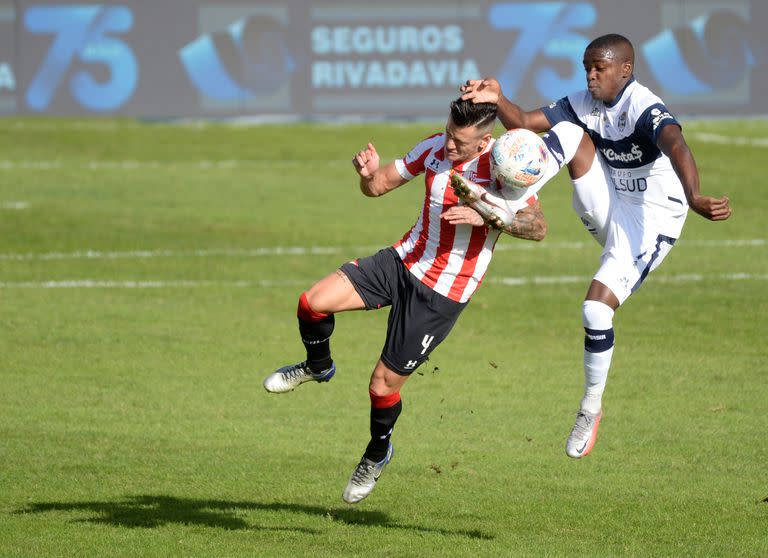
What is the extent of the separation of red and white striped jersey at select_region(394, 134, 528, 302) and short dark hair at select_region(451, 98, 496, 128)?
37 cm

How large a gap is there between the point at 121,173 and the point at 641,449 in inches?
770

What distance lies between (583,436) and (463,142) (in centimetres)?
236

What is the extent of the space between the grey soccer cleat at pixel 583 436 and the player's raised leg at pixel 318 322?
6.00 ft

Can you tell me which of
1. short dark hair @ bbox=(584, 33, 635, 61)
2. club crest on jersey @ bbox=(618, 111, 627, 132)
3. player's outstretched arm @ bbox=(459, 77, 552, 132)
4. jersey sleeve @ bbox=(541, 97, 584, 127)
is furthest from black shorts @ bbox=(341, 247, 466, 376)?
short dark hair @ bbox=(584, 33, 635, 61)

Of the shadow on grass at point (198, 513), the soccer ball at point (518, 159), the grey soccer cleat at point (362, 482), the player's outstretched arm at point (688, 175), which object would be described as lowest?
the shadow on grass at point (198, 513)

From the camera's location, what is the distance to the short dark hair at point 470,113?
8961 millimetres

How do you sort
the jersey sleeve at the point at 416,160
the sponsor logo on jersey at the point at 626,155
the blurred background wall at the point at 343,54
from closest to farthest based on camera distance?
1. the jersey sleeve at the point at 416,160
2. the sponsor logo on jersey at the point at 626,155
3. the blurred background wall at the point at 343,54

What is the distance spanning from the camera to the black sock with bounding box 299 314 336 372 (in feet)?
32.6

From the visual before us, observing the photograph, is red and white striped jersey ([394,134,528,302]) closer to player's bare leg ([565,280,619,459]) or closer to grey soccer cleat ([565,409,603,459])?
player's bare leg ([565,280,619,459])

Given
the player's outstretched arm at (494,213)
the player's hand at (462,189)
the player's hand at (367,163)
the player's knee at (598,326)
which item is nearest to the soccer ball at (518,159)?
the player's outstretched arm at (494,213)

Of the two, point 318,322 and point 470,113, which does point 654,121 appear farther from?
point 318,322

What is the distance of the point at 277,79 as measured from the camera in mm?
34969

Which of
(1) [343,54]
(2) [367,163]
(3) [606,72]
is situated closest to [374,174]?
(2) [367,163]

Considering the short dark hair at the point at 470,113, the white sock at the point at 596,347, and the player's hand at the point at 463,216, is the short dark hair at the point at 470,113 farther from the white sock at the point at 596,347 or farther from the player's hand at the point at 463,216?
the white sock at the point at 596,347
